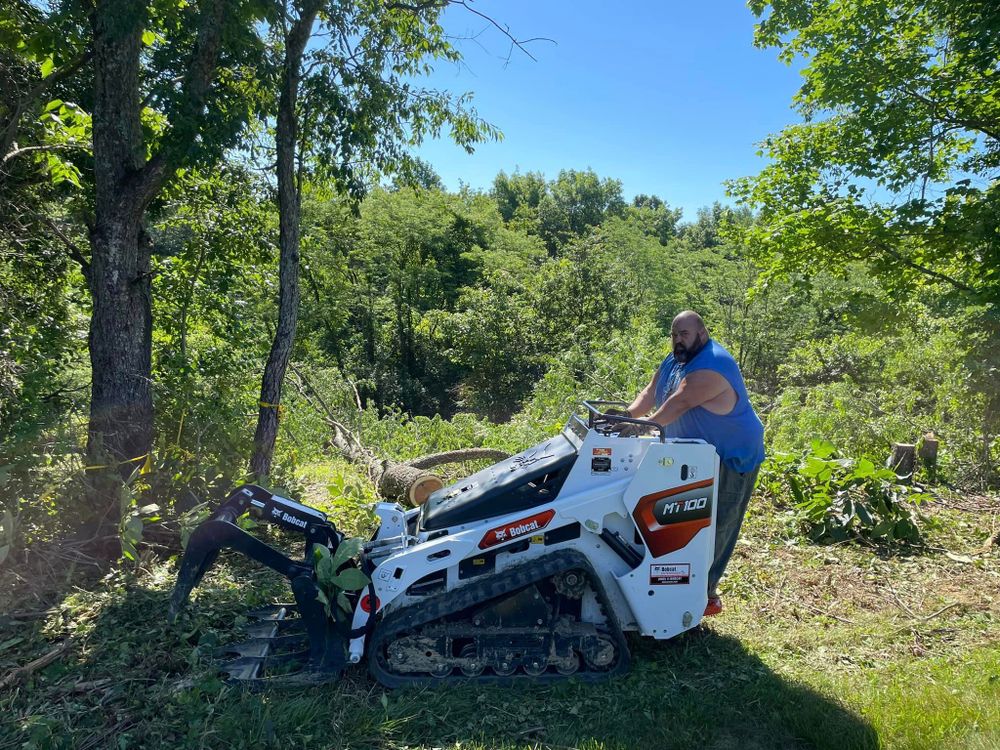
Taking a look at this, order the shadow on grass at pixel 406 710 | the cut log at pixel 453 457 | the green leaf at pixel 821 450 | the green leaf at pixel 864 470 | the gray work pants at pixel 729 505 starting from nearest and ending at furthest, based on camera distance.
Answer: the shadow on grass at pixel 406 710, the gray work pants at pixel 729 505, the green leaf at pixel 864 470, the green leaf at pixel 821 450, the cut log at pixel 453 457

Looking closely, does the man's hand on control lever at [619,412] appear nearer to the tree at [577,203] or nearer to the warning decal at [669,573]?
the warning decal at [669,573]

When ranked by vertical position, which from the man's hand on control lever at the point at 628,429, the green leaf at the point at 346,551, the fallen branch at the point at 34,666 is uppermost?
the man's hand on control lever at the point at 628,429

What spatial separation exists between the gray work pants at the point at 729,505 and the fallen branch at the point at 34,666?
3934 millimetres

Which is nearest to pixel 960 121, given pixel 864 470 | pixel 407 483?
pixel 864 470

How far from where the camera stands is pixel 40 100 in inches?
260

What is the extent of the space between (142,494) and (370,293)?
20833 mm

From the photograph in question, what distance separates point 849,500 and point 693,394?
10.4 ft

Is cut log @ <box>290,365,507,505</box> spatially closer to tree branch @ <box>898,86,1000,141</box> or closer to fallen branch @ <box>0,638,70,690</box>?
fallen branch @ <box>0,638,70,690</box>

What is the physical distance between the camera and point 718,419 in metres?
4.18

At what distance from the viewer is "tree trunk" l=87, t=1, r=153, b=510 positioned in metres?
5.30

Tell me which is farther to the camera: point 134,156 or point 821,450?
point 821,450

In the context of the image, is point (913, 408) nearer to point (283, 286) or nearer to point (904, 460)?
point (904, 460)

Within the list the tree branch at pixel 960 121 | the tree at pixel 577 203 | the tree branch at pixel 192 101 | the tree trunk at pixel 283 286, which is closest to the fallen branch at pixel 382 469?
the tree trunk at pixel 283 286

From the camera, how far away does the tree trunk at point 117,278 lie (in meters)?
5.30
